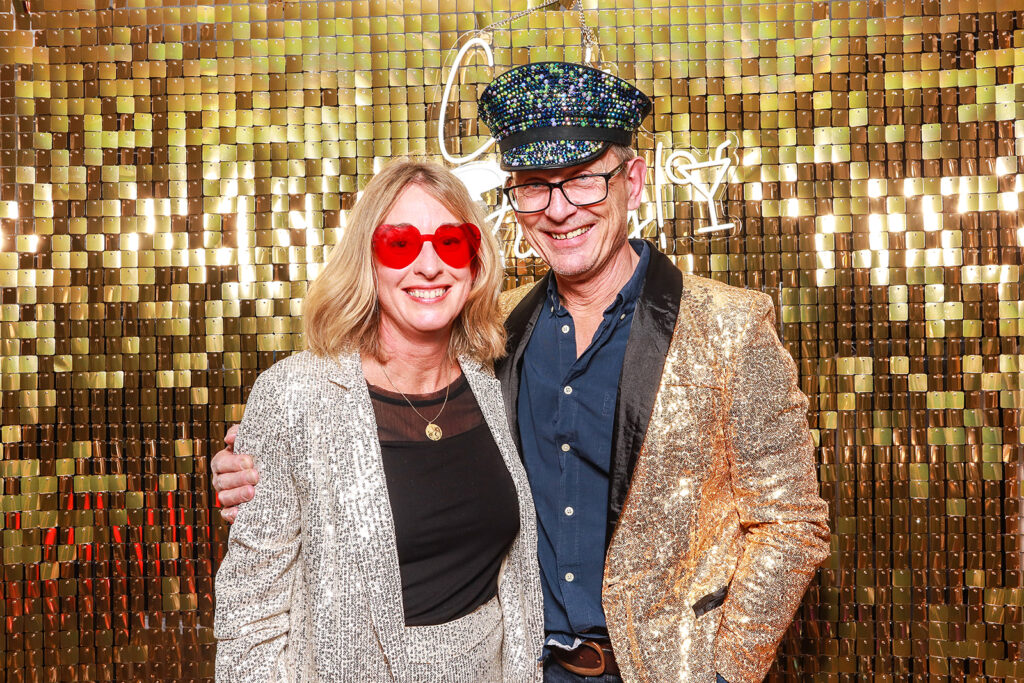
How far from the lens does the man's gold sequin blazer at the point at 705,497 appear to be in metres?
1.30

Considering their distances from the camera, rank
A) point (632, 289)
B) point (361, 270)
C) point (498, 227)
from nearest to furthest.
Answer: point (361, 270) < point (632, 289) < point (498, 227)

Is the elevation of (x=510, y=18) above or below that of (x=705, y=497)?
above

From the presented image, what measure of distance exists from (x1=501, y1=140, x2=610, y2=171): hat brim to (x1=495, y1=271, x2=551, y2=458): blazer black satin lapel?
0.90ft

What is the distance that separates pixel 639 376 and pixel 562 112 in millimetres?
516

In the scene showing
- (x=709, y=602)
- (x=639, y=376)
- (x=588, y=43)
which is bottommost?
(x=709, y=602)

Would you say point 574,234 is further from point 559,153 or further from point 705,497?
point 705,497

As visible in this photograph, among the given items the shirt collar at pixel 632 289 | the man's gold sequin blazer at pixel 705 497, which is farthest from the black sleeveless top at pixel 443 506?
the shirt collar at pixel 632 289

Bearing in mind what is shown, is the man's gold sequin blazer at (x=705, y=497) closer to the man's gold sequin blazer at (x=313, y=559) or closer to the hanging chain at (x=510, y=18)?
the man's gold sequin blazer at (x=313, y=559)

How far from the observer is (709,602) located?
133cm

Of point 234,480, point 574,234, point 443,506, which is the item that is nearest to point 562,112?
point 574,234

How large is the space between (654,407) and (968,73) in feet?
4.86

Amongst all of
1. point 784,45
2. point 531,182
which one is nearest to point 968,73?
point 784,45

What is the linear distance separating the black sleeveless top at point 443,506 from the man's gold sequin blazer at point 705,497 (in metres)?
0.21

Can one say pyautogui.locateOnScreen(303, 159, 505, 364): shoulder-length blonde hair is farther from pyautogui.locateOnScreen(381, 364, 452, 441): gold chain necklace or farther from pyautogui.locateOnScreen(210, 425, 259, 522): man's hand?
pyautogui.locateOnScreen(210, 425, 259, 522): man's hand
